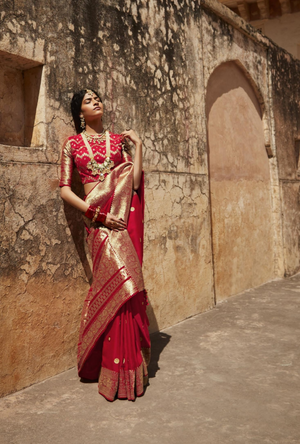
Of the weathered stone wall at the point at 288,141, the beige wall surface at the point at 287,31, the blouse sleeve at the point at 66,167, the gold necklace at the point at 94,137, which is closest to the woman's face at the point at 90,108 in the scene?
the gold necklace at the point at 94,137

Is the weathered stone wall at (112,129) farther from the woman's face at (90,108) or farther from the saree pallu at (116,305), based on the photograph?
the saree pallu at (116,305)

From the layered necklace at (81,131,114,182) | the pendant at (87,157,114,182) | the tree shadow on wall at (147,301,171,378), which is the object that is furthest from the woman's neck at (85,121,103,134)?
the tree shadow on wall at (147,301,171,378)

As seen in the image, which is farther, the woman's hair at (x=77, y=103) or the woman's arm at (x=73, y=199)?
the woman's hair at (x=77, y=103)

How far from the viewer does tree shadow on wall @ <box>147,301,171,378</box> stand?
9.25ft

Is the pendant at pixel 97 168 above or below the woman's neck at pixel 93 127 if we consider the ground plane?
below

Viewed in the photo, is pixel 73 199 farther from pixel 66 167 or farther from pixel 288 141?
pixel 288 141

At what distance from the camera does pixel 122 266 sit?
2496 millimetres

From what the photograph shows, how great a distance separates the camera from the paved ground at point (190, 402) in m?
1.97

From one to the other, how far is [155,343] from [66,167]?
1.51m

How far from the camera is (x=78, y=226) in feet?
9.51

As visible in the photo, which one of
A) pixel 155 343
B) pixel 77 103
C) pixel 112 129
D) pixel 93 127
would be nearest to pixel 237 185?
pixel 112 129

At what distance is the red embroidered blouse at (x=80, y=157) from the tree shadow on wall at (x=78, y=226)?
0.17 meters

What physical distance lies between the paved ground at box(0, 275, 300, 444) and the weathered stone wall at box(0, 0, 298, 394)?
31 centimetres

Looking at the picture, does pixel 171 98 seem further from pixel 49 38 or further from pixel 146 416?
pixel 146 416
